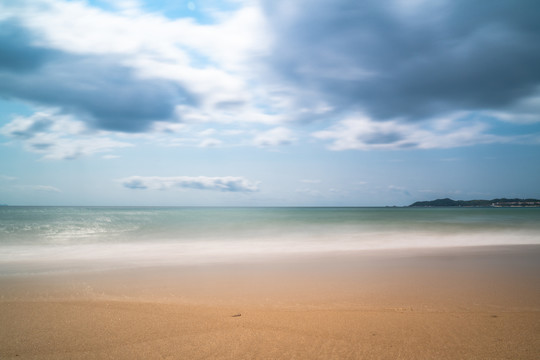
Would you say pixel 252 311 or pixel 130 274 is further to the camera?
pixel 130 274

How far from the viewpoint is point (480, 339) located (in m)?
3.39

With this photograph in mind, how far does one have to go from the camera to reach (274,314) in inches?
166

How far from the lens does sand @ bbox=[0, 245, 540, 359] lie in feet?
10.4

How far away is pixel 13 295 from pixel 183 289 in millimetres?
2775

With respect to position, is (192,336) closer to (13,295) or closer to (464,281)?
(13,295)

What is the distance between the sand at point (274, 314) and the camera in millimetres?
3178

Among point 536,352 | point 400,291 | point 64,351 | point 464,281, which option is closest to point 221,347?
point 64,351

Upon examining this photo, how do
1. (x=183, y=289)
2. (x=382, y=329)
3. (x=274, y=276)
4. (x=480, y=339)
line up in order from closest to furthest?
(x=480, y=339), (x=382, y=329), (x=183, y=289), (x=274, y=276)

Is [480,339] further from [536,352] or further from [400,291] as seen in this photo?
[400,291]

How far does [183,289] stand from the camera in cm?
575

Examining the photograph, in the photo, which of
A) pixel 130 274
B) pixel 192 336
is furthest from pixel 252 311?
pixel 130 274

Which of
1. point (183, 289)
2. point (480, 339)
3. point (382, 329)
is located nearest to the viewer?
point (480, 339)

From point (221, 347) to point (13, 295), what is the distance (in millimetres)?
4396

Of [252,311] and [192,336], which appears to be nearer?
[192,336]
